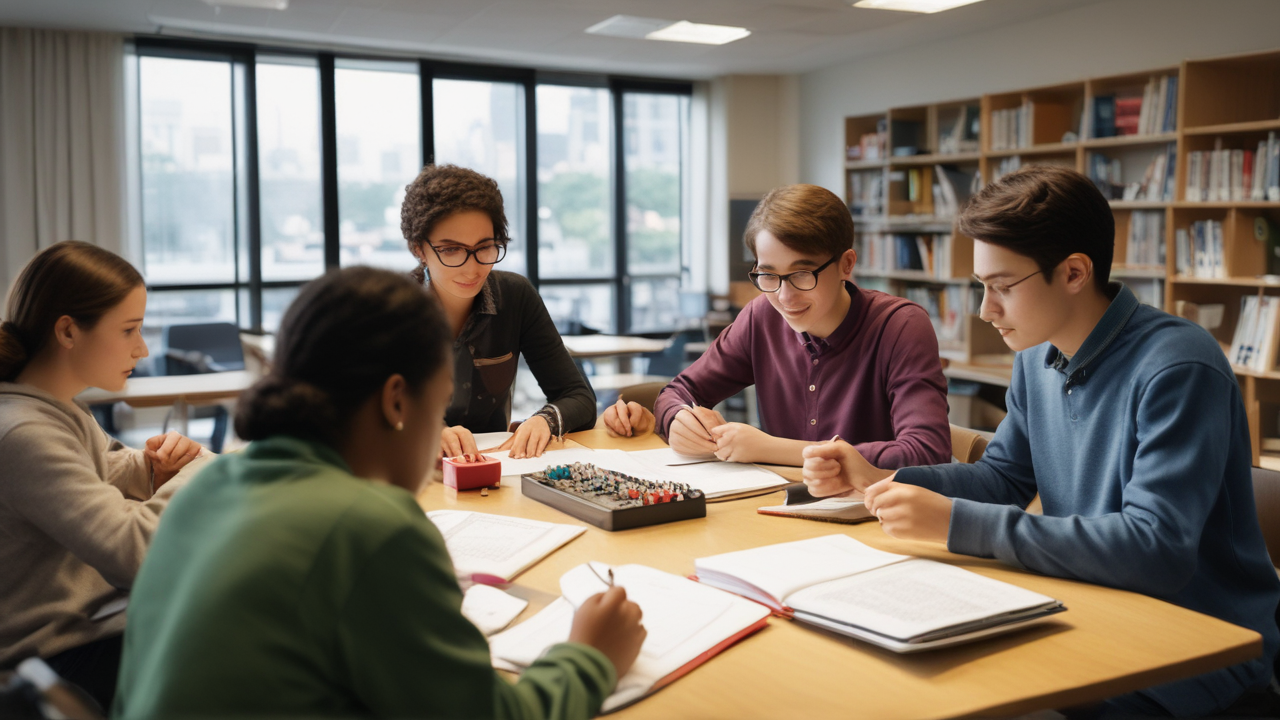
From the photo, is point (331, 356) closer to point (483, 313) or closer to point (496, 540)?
point (496, 540)

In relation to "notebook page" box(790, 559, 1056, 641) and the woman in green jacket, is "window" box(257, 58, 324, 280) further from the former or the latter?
the woman in green jacket

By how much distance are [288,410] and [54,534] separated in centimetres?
75

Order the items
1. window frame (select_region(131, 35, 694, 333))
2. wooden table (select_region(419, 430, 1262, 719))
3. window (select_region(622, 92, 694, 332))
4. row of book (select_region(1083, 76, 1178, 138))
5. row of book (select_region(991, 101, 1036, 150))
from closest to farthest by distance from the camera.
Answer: wooden table (select_region(419, 430, 1262, 719)), row of book (select_region(1083, 76, 1178, 138)), row of book (select_region(991, 101, 1036, 150)), window frame (select_region(131, 35, 694, 333)), window (select_region(622, 92, 694, 332))

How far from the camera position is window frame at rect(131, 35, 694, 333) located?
262 inches

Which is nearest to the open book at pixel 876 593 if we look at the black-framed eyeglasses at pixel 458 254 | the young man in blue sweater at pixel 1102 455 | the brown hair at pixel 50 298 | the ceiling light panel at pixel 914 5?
the young man in blue sweater at pixel 1102 455

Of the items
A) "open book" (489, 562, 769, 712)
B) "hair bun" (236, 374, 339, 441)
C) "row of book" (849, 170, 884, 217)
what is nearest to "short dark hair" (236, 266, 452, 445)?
"hair bun" (236, 374, 339, 441)

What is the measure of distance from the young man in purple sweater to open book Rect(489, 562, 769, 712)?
0.72 meters

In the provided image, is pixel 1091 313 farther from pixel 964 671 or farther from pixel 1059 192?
pixel 964 671

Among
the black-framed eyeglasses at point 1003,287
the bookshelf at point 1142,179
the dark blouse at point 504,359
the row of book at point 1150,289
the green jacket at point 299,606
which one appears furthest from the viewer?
the row of book at point 1150,289

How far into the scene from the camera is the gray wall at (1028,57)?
16.5ft

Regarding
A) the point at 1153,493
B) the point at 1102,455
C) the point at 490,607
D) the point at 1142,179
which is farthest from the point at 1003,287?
the point at 1142,179

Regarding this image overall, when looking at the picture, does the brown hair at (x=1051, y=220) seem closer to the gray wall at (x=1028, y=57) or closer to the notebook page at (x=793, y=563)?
the notebook page at (x=793, y=563)

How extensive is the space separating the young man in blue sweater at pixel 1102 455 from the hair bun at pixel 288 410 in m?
0.86

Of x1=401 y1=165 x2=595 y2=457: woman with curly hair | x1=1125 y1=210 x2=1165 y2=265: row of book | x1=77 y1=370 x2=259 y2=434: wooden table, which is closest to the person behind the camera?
x1=401 y1=165 x2=595 y2=457: woman with curly hair
